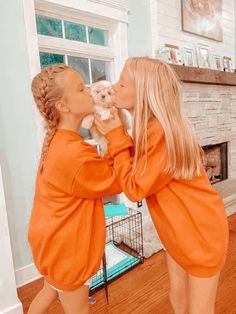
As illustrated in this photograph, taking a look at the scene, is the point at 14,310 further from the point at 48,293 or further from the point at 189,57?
the point at 189,57

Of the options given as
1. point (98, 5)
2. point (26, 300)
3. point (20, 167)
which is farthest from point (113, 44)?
point (26, 300)

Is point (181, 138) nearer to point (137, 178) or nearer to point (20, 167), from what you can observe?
point (137, 178)

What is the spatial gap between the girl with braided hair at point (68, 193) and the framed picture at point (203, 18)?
259 centimetres

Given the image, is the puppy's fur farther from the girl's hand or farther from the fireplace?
the fireplace

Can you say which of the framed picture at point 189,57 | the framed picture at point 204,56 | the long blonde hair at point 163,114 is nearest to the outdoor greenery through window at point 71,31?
the framed picture at point 189,57

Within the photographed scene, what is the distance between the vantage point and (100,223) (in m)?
1.08

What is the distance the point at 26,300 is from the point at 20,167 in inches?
35.6

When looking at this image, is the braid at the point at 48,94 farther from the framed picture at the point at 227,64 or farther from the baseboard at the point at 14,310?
the framed picture at the point at 227,64

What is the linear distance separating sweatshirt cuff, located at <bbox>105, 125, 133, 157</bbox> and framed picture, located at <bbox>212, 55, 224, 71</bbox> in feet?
9.47

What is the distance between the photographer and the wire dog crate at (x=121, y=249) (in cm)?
201

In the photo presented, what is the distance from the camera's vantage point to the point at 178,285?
1.25 metres

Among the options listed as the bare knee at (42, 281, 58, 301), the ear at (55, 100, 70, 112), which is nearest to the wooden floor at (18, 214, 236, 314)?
the bare knee at (42, 281, 58, 301)

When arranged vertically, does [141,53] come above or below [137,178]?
above

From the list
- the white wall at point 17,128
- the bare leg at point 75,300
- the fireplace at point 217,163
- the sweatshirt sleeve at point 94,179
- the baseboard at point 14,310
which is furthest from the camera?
the fireplace at point 217,163
